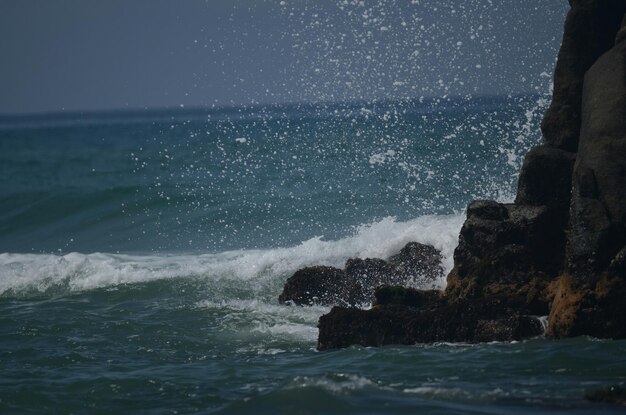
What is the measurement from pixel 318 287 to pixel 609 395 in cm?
714

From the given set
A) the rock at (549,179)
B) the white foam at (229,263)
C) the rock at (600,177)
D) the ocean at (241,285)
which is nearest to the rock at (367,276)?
the ocean at (241,285)

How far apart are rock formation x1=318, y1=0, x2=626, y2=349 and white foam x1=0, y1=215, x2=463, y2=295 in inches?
180

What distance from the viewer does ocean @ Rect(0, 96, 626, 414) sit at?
10.8m

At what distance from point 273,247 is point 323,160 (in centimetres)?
1634

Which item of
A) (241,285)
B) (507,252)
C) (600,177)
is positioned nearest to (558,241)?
(507,252)

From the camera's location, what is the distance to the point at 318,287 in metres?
16.2

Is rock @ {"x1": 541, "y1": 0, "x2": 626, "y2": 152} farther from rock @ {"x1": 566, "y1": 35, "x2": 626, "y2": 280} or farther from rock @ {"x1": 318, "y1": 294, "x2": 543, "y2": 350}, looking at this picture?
rock @ {"x1": 318, "y1": 294, "x2": 543, "y2": 350}

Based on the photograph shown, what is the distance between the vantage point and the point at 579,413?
9227 mm

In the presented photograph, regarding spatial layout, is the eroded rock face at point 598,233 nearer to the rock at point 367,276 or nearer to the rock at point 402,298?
the rock at point 402,298

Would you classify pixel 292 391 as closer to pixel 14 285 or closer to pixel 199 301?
pixel 199 301

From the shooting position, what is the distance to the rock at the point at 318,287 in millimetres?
16047

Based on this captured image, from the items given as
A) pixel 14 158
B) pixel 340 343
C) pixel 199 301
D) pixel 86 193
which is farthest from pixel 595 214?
pixel 14 158

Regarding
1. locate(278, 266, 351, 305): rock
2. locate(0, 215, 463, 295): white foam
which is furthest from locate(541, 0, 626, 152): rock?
locate(0, 215, 463, 295): white foam

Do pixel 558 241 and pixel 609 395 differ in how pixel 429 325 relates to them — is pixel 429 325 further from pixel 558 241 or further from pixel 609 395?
pixel 609 395
